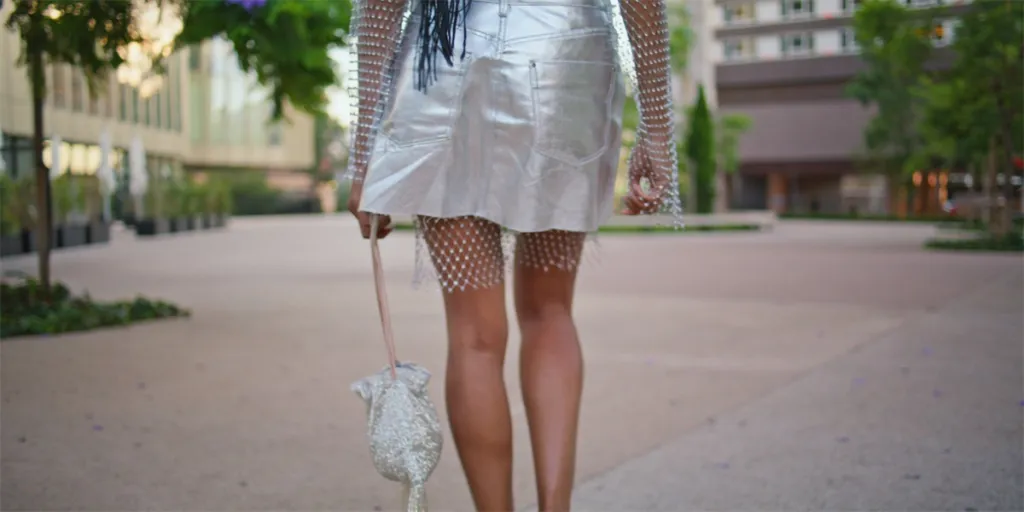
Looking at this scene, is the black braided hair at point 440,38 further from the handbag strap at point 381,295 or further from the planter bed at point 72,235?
the planter bed at point 72,235

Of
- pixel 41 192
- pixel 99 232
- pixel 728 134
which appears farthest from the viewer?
pixel 728 134

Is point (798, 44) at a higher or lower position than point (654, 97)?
higher

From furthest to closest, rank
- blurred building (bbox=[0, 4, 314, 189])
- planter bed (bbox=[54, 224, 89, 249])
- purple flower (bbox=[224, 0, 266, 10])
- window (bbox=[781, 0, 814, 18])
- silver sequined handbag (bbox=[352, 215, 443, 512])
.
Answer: window (bbox=[781, 0, 814, 18]) < blurred building (bbox=[0, 4, 314, 189]) < planter bed (bbox=[54, 224, 89, 249]) < purple flower (bbox=[224, 0, 266, 10]) < silver sequined handbag (bbox=[352, 215, 443, 512])

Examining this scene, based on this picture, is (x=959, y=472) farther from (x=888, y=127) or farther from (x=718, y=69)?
(x=718, y=69)

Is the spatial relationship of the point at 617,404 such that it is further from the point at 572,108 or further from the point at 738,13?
the point at 738,13

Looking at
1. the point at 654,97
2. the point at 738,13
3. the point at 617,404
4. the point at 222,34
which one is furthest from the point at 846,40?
the point at 654,97

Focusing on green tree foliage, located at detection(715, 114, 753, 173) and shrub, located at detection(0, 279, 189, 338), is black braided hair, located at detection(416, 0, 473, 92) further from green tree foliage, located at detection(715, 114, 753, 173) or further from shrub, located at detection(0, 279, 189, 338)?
green tree foliage, located at detection(715, 114, 753, 173)

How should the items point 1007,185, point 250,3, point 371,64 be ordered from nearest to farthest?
point 371,64
point 250,3
point 1007,185

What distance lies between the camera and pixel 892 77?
40000 millimetres

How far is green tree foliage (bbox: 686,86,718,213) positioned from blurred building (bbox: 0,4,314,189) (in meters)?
11.6

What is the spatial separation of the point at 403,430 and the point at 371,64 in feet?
2.51

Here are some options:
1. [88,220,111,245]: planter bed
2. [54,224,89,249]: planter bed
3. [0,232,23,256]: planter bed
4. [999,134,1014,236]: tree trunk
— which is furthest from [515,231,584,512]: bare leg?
[88,220,111,245]: planter bed

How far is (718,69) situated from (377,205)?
2394 inches

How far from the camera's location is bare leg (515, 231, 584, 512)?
7.83 ft
